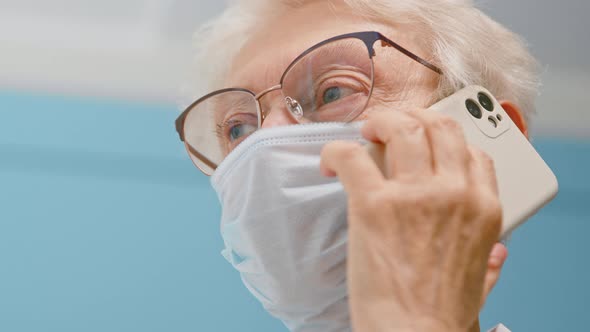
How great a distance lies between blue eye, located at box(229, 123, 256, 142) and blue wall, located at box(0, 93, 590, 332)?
0.51 m

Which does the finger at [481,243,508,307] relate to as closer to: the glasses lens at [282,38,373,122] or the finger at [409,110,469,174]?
the finger at [409,110,469,174]

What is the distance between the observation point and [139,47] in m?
1.77

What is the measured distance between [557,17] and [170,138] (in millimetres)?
1040

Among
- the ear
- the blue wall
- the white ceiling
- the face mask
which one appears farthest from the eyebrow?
the white ceiling

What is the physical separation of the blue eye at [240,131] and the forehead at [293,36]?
62 millimetres

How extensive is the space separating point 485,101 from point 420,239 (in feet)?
1.04

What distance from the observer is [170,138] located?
64.1 inches

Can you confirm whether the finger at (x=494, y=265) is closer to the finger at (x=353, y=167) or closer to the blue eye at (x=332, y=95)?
the finger at (x=353, y=167)

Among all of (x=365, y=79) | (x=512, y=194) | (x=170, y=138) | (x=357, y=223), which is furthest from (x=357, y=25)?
(x=170, y=138)

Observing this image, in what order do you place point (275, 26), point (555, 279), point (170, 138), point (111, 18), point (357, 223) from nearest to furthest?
point (357, 223)
point (275, 26)
point (555, 279)
point (170, 138)
point (111, 18)

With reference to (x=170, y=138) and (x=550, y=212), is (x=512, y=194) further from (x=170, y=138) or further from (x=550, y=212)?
(x=170, y=138)

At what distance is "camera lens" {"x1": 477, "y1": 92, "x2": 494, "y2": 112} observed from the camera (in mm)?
776

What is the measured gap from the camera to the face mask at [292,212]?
2.48 ft

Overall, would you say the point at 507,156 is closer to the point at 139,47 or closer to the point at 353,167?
the point at 353,167
